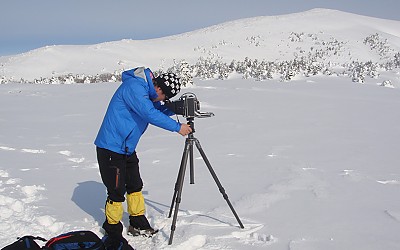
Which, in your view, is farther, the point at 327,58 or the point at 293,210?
the point at 327,58

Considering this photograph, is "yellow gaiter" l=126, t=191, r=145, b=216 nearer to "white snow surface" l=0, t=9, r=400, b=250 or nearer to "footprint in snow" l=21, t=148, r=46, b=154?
"white snow surface" l=0, t=9, r=400, b=250

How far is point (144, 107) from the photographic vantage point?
3582 millimetres

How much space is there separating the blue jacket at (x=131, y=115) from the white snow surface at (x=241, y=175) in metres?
1.16

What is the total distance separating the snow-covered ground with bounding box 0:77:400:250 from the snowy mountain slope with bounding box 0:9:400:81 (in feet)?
203

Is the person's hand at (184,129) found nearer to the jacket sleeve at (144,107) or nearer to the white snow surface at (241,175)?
the jacket sleeve at (144,107)

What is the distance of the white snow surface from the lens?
13.3ft

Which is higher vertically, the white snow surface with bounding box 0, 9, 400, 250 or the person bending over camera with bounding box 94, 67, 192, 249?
the person bending over camera with bounding box 94, 67, 192, 249

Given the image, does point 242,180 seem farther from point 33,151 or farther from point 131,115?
point 33,151

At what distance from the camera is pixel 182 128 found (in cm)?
366

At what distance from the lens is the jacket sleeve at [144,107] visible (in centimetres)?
358

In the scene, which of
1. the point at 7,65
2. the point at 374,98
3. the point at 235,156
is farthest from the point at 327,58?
the point at 235,156

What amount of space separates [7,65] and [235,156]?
85786mm

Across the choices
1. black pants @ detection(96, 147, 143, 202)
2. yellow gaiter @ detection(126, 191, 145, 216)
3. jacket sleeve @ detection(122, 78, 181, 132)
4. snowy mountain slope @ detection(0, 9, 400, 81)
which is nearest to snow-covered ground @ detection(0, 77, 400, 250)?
yellow gaiter @ detection(126, 191, 145, 216)

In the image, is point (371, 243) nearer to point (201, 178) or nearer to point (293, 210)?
point (293, 210)
